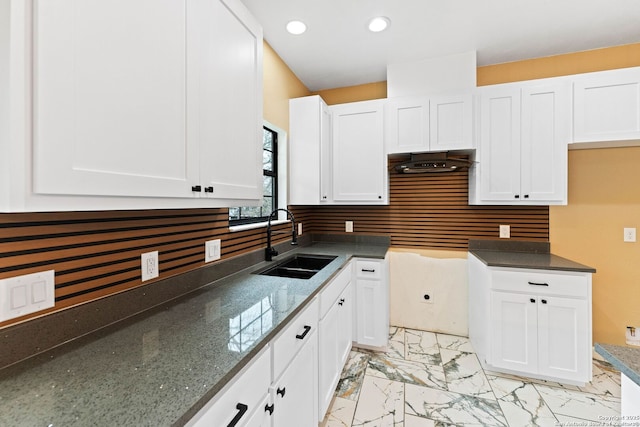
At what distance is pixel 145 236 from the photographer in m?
1.24

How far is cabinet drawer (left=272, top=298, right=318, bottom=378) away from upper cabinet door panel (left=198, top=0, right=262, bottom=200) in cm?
65

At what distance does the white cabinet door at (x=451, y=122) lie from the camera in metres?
2.40

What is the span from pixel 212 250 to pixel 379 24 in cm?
202

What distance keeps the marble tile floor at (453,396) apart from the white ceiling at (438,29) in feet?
8.77

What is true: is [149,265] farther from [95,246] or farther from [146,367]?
[146,367]

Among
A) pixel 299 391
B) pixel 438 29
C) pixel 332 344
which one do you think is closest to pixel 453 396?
pixel 332 344

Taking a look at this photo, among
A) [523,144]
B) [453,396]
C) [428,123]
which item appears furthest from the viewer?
[428,123]

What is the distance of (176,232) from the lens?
55.4 inches

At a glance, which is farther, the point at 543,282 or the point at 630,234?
the point at 630,234

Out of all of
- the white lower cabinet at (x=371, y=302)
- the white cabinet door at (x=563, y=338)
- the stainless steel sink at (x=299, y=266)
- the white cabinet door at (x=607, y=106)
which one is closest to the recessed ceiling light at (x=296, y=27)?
the stainless steel sink at (x=299, y=266)

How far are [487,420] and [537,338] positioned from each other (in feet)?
2.49

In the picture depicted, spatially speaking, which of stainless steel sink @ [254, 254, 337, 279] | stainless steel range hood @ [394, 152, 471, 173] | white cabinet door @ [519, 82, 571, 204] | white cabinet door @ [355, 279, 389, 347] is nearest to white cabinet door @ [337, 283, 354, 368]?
white cabinet door @ [355, 279, 389, 347]

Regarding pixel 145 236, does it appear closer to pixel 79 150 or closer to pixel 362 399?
pixel 79 150

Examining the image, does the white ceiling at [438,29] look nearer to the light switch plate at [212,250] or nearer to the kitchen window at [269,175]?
the kitchen window at [269,175]
